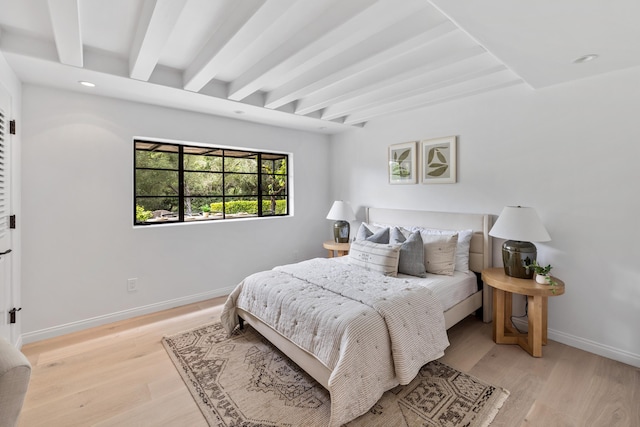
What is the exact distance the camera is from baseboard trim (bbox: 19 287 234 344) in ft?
8.72

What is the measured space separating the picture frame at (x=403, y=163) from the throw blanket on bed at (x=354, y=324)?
5.15ft

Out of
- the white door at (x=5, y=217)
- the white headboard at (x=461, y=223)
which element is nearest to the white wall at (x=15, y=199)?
the white door at (x=5, y=217)

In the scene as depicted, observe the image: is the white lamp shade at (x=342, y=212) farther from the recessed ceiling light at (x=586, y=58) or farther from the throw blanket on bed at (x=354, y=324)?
the recessed ceiling light at (x=586, y=58)

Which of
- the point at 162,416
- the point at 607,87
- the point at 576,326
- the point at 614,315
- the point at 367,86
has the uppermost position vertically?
the point at 367,86

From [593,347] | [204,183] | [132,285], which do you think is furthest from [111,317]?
[593,347]

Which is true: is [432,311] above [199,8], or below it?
below

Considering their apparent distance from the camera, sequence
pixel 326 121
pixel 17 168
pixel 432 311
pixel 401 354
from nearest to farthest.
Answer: pixel 401 354
pixel 432 311
pixel 17 168
pixel 326 121

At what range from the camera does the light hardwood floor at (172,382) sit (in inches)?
69.3

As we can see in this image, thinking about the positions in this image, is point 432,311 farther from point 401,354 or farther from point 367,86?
point 367,86

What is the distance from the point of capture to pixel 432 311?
7.31ft

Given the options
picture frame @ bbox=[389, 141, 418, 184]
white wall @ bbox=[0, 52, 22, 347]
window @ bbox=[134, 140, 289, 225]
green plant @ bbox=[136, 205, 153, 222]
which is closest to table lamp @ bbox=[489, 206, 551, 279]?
picture frame @ bbox=[389, 141, 418, 184]

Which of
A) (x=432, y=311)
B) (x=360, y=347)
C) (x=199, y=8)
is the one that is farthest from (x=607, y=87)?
(x=199, y=8)

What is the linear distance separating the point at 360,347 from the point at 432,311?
0.78 metres

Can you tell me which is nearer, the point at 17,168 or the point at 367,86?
the point at 17,168
